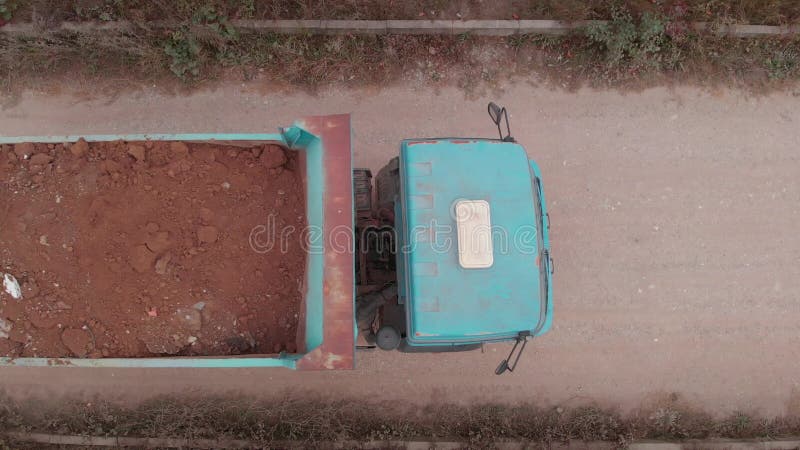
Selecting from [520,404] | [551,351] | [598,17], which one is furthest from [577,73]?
[520,404]

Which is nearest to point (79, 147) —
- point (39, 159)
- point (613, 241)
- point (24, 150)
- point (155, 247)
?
point (39, 159)

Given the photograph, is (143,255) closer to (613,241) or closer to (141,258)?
(141,258)

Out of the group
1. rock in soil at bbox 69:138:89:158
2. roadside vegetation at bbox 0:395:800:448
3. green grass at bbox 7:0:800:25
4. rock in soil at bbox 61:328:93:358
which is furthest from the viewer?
green grass at bbox 7:0:800:25

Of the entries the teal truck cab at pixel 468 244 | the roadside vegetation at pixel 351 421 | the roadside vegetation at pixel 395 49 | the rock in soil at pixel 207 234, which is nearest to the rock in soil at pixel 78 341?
the rock in soil at pixel 207 234

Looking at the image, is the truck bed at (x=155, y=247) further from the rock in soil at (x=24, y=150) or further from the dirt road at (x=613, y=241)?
the dirt road at (x=613, y=241)

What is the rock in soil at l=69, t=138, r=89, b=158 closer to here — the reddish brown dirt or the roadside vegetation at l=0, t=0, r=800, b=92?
the reddish brown dirt

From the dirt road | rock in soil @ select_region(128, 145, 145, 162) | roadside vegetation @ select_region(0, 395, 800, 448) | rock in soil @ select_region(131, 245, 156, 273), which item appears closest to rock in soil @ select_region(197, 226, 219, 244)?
rock in soil @ select_region(131, 245, 156, 273)
